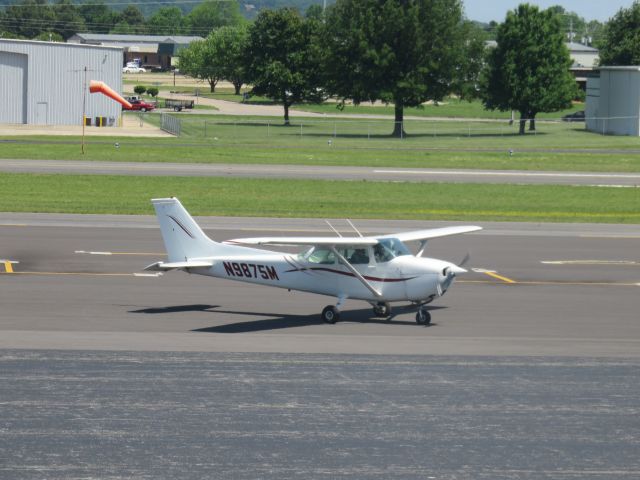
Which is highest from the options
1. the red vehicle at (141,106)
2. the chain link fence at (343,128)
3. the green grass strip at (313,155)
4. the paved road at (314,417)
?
the red vehicle at (141,106)

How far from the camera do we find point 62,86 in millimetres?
101125

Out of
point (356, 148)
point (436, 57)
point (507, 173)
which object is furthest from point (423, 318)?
point (436, 57)

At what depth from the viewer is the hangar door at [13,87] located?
98.9 meters

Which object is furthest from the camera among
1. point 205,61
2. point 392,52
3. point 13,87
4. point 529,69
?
point 205,61

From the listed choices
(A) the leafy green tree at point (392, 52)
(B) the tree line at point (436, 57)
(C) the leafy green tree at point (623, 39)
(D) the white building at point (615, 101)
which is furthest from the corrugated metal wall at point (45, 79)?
(C) the leafy green tree at point (623, 39)

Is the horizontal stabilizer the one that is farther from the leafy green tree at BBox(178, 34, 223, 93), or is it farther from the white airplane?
the leafy green tree at BBox(178, 34, 223, 93)

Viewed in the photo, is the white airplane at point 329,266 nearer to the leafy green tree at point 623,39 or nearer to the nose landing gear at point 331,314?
the nose landing gear at point 331,314

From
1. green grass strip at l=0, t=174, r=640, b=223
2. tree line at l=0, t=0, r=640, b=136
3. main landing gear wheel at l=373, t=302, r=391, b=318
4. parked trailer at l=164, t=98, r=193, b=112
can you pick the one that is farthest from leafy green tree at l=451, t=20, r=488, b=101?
main landing gear wheel at l=373, t=302, r=391, b=318

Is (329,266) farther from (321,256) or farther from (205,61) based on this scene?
(205,61)

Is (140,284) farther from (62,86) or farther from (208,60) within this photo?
(208,60)

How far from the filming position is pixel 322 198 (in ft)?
168

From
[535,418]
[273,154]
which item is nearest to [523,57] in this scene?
[273,154]

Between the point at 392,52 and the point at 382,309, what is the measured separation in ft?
250

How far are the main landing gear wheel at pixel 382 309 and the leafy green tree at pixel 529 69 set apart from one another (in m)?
78.8
